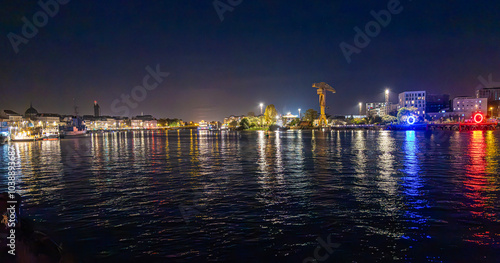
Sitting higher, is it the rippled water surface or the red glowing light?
the red glowing light

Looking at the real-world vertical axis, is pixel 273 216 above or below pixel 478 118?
below

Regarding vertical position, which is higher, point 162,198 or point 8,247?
point 8,247

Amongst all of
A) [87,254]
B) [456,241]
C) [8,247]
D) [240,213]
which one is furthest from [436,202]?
[8,247]

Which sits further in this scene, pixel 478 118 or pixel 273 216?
pixel 478 118

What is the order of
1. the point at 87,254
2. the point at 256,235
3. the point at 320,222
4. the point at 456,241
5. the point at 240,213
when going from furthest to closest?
the point at 240,213
the point at 320,222
the point at 256,235
the point at 456,241
the point at 87,254

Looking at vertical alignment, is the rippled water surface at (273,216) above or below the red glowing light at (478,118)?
below

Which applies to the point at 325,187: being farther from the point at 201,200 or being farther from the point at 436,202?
the point at 201,200

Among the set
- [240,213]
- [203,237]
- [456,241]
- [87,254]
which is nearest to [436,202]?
[456,241]

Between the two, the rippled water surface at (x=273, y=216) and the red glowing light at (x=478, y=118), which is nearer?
the rippled water surface at (x=273, y=216)

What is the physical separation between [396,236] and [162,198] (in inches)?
454

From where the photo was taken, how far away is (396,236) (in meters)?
10.8

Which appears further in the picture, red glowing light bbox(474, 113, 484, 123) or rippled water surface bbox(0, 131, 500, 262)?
red glowing light bbox(474, 113, 484, 123)

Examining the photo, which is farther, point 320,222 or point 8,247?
point 320,222

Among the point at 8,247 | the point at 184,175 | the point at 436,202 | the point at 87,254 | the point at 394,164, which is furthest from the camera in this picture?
the point at 394,164
